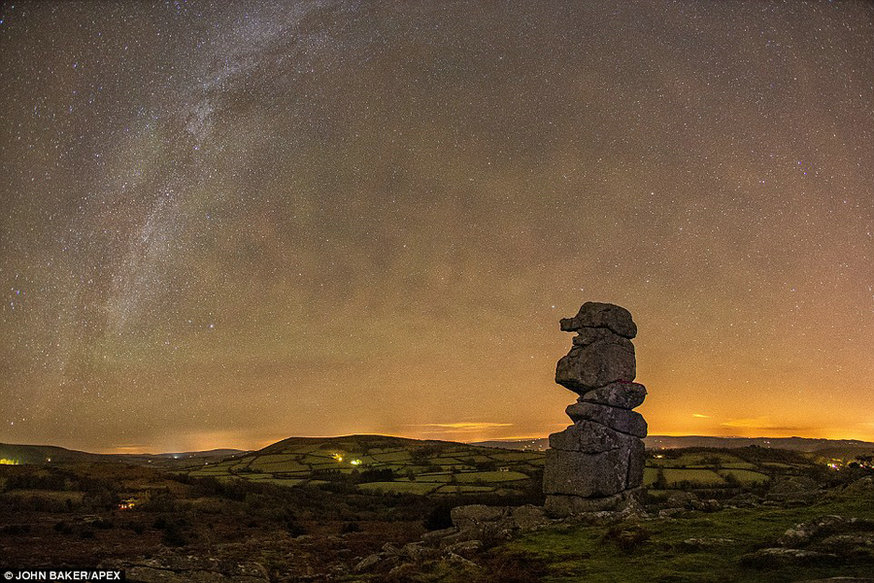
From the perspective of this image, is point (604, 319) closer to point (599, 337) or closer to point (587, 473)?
point (599, 337)

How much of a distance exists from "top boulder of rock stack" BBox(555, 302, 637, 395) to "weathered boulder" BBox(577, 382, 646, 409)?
250 mm

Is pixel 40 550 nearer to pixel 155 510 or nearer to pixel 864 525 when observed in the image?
pixel 155 510

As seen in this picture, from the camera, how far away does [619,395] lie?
24.0m

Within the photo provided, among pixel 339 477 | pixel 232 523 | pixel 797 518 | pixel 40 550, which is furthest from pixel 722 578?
pixel 339 477

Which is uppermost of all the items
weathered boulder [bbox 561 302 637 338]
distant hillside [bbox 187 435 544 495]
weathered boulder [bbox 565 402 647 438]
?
weathered boulder [bbox 561 302 637 338]

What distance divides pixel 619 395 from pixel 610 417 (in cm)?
109

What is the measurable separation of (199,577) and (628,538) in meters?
10.7

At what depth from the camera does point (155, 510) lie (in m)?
29.4

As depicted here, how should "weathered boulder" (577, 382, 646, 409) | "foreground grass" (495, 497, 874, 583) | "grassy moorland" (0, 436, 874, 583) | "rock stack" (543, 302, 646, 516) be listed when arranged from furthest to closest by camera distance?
"weathered boulder" (577, 382, 646, 409), "rock stack" (543, 302, 646, 516), "grassy moorland" (0, 436, 874, 583), "foreground grass" (495, 497, 874, 583)

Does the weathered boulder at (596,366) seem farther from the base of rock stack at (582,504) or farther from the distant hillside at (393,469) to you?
the distant hillside at (393,469)

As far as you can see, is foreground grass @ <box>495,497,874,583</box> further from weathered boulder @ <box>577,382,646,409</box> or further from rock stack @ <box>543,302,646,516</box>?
weathered boulder @ <box>577,382,646,409</box>

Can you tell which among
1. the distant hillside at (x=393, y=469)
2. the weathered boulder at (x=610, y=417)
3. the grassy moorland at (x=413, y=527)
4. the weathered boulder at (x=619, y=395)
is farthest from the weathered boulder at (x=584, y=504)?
the distant hillside at (x=393, y=469)

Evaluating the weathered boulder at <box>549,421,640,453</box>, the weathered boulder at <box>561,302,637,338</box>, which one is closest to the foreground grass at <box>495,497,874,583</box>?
the weathered boulder at <box>549,421,640,453</box>

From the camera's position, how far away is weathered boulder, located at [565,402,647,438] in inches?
931
